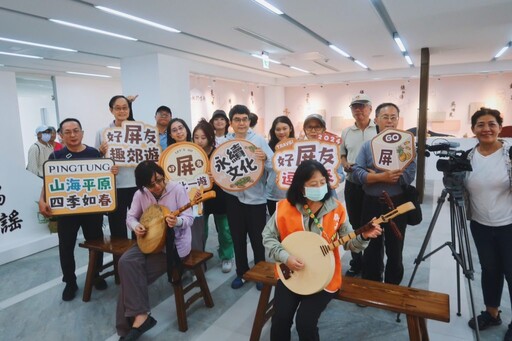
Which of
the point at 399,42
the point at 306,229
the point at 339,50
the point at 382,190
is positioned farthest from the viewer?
the point at 339,50

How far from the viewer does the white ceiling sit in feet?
13.2

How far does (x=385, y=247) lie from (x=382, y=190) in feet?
1.56

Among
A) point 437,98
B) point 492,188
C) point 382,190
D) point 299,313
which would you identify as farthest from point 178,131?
point 437,98

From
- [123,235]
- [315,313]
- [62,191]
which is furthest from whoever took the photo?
[123,235]

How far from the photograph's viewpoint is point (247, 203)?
287 centimetres

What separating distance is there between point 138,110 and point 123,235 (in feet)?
14.2

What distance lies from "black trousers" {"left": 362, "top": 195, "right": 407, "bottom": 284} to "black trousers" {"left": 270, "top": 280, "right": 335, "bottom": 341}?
30.3 inches

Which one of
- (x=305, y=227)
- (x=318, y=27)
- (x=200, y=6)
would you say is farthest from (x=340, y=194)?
(x=305, y=227)

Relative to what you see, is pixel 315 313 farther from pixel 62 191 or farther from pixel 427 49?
pixel 427 49

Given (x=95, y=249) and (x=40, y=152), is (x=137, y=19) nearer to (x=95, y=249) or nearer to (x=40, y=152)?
(x=40, y=152)

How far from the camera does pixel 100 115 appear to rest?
10.4 metres

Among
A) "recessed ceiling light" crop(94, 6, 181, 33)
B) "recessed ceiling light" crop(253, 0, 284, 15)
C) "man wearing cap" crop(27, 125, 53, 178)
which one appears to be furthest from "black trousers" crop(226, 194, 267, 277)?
"man wearing cap" crop(27, 125, 53, 178)

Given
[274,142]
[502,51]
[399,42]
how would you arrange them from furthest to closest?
[502,51], [399,42], [274,142]

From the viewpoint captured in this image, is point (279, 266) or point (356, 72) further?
point (356, 72)
